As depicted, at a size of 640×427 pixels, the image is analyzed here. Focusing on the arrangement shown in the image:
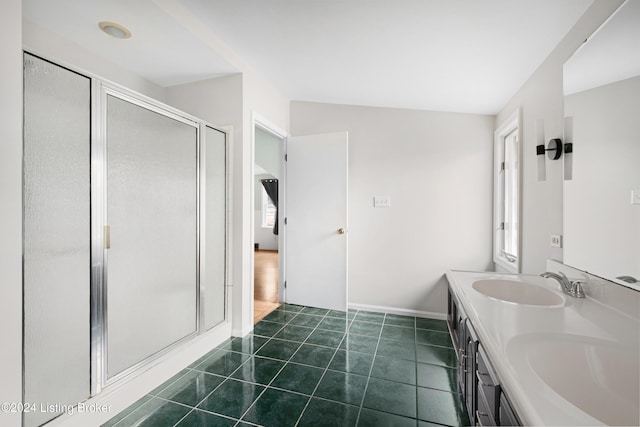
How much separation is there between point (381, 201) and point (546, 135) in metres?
1.58

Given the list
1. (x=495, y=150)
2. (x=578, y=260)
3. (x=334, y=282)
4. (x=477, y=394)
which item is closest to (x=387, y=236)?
(x=334, y=282)

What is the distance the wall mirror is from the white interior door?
6.36 ft

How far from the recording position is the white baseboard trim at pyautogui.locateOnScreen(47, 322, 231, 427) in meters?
1.43

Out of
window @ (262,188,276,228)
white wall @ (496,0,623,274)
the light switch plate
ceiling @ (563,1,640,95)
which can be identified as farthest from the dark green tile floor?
window @ (262,188,276,228)

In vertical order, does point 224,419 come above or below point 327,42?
below

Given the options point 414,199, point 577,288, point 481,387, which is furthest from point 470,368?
point 414,199

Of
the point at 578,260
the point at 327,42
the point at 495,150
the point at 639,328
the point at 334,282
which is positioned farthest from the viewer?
the point at 334,282

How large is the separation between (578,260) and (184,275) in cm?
251

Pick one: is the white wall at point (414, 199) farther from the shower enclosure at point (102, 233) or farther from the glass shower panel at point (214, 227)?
the shower enclosure at point (102, 233)

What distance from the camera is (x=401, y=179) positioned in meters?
3.12

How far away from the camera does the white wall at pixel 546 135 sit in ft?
5.15

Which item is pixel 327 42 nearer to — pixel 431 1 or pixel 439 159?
pixel 431 1

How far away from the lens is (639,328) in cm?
104
